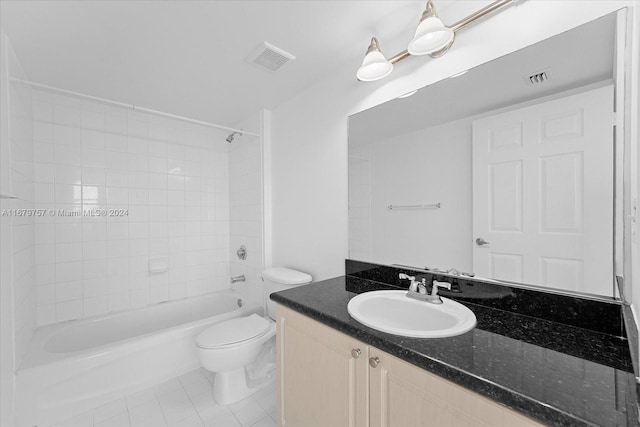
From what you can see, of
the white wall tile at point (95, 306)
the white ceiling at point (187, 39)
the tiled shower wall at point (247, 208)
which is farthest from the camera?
the tiled shower wall at point (247, 208)

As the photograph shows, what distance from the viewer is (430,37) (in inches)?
44.7


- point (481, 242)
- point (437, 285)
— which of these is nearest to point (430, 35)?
point (481, 242)

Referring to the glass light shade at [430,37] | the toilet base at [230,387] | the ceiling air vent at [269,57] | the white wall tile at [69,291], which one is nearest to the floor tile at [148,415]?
the toilet base at [230,387]

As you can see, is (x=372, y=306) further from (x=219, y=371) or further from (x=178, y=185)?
(x=178, y=185)

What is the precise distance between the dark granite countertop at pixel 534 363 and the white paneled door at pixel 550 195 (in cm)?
20

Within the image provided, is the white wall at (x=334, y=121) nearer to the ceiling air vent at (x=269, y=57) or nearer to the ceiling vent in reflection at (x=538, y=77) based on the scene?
the ceiling vent in reflection at (x=538, y=77)

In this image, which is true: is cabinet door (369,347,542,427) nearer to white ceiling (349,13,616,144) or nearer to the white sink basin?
the white sink basin

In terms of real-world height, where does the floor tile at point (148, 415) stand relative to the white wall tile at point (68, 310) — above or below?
below

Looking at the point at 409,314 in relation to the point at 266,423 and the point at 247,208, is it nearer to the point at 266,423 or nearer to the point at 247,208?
the point at 266,423

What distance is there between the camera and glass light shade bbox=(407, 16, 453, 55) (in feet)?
3.48

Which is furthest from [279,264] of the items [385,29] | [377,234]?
[385,29]

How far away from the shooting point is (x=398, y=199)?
4.75ft

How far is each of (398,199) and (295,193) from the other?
96 cm

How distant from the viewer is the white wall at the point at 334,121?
1.00 m
